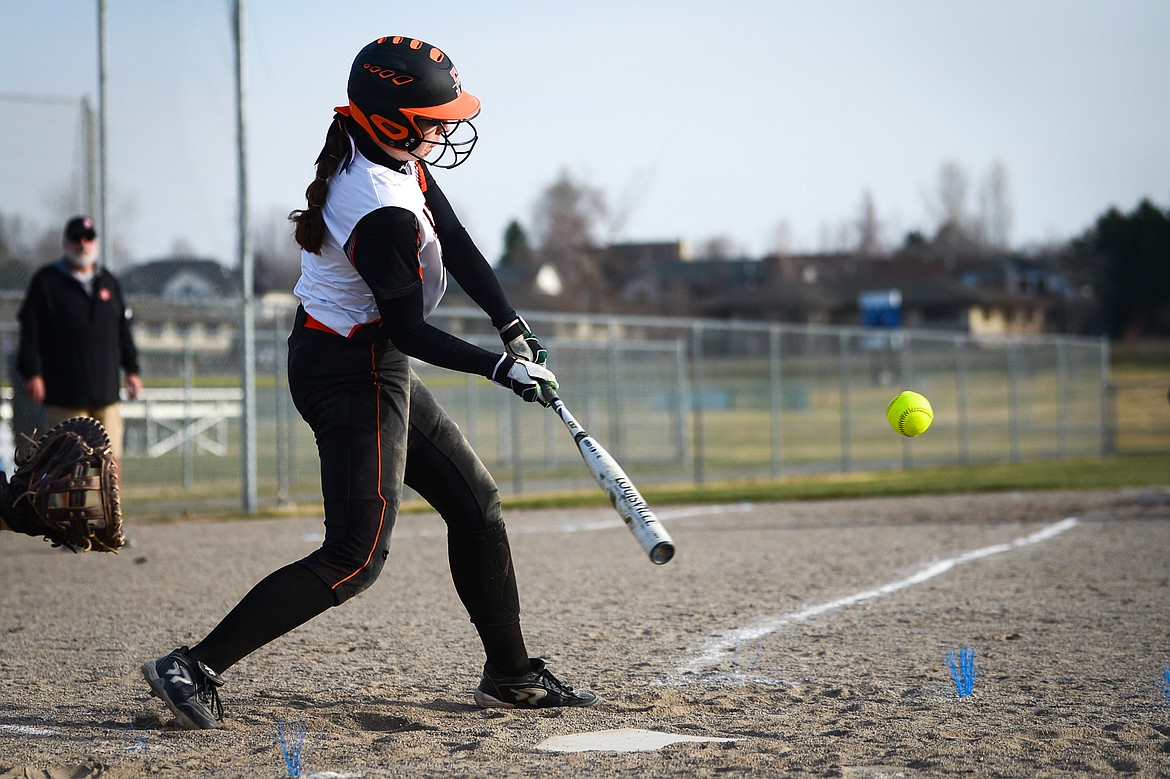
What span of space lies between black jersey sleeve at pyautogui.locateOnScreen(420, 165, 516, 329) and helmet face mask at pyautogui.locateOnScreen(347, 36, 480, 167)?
10.2 inches

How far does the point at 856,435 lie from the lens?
22969mm

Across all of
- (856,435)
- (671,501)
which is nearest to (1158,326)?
(856,435)

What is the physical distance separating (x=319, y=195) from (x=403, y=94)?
1.45 ft

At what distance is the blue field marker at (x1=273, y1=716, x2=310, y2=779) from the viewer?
3.46 meters

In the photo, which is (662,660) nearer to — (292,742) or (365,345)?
(292,742)

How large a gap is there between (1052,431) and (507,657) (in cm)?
2392

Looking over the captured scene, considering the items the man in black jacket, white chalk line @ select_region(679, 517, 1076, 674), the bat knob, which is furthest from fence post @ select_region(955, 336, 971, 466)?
the bat knob

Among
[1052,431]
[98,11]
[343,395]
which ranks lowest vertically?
[1052,431]

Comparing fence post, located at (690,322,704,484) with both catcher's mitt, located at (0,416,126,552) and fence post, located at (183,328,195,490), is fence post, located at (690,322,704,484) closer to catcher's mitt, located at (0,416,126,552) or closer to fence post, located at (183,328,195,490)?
fence post, located at (183,328,195,490)

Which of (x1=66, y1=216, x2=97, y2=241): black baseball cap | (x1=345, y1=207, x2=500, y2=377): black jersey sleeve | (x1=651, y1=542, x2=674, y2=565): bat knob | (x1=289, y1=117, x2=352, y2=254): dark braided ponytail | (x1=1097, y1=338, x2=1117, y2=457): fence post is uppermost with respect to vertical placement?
(x1=66, y1=216, x2=97, y2=241): black baseball cap

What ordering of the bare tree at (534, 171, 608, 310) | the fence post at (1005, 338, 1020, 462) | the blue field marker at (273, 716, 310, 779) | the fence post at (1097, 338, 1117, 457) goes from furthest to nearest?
the bare tree at (534, 171, 608, 310)
the fence post at (1097, 338, 1117, 457)
the fence post at (1005, 338, 1020, 462)
the blue field marker at (273, 716, 310, 779)

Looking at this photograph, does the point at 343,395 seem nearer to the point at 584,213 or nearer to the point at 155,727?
the point at 155,727

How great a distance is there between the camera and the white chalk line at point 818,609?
523 cm

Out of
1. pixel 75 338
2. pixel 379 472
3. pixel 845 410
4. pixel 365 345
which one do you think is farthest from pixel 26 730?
pixel 845 410
